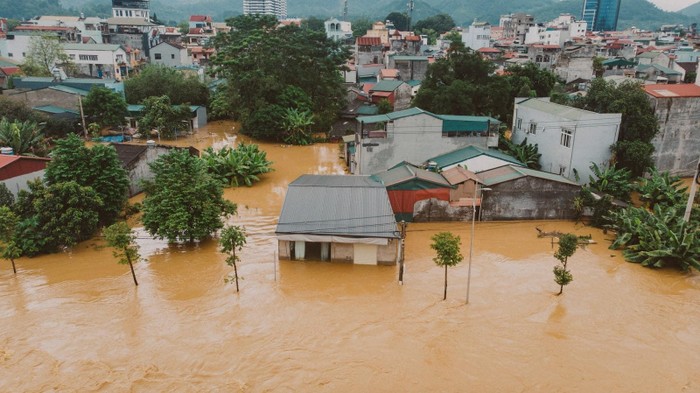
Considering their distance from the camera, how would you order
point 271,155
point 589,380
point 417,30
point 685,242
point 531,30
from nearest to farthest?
point 589,380, point 685,242, point 271,155, point 531,30, point 417,30

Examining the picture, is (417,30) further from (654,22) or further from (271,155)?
(654,22)

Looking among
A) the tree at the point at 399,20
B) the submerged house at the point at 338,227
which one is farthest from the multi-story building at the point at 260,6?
the submerged house at the point at 338,227

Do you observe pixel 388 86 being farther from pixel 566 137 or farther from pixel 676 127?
pixel 676 127

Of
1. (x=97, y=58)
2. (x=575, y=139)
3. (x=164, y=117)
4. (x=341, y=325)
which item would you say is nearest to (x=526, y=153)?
(x=575, y=139)

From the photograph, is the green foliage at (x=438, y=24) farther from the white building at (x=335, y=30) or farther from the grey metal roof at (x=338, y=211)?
the grey metal roof at (x=338, y=211)

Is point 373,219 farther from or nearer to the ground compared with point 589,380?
farther from the ground

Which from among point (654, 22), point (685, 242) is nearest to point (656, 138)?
point (685, 242)

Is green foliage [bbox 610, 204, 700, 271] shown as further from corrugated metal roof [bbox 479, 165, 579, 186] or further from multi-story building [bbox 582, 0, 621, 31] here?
multi-story building [bbox 582, 0, 621, 31]
